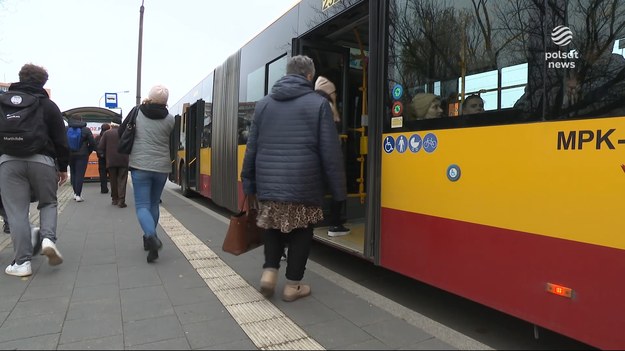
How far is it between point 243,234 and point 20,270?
217 centimetres

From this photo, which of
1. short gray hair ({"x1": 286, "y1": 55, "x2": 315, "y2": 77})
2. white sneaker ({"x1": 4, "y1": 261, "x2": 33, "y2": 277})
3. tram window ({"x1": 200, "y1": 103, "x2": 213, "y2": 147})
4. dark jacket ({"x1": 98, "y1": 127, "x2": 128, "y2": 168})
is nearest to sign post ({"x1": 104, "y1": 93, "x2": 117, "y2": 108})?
dark jacket ({"x1": 98, "y1": 127, "x2": 128, "y2": 168})

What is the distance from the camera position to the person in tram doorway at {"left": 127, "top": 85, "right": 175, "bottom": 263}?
4645 millimetres

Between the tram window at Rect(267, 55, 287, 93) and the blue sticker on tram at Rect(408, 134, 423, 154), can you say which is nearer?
the blue sticker on tram at Rect(408, 134, 423, 154)

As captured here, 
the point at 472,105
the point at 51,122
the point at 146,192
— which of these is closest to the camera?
the point at 472,105

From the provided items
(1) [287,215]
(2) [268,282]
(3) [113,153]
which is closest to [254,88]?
(1) [287,215]

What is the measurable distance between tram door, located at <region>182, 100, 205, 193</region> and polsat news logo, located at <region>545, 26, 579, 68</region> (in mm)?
8088

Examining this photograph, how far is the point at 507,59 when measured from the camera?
266 cm

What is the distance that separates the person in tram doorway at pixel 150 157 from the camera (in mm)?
4645

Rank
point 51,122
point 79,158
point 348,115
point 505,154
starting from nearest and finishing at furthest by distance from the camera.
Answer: point 505,154 < point 51,122 < point 348,115 < point 79,158

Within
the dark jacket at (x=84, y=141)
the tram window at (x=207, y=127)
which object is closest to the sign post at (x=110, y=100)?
the dark jacket at (x=84, y=141)

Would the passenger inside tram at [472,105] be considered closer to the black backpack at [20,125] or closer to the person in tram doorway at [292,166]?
the person in tram doorway at [292,166]

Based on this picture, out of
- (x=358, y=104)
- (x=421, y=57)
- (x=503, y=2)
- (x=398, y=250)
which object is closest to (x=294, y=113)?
(x=421, y=57)

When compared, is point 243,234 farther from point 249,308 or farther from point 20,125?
point 20,125

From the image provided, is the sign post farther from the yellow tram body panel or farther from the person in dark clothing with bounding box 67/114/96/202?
the yellow tram body panel
